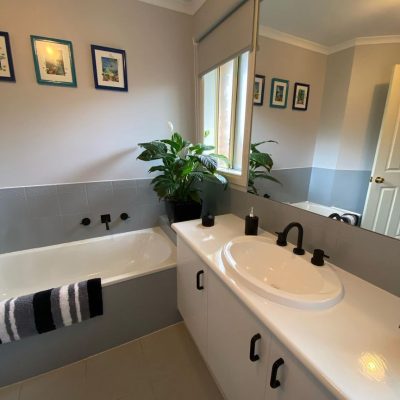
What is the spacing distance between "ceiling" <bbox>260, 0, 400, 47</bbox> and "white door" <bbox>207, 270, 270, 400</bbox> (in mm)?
1141

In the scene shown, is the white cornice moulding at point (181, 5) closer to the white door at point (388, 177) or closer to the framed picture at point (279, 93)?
the framed picture at point (279, 93)

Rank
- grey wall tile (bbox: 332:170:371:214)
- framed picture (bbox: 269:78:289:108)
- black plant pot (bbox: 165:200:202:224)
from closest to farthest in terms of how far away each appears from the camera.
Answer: grey wall tile (bbox: 332:170:371:214), framed picture (bbox: 269:78:289:108), black plant pot (bbox: 165:200:202:224)

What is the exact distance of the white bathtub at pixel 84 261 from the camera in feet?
5.72

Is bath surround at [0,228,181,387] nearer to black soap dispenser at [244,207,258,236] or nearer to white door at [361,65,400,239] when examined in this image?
black soap dispenser at [244,207,258,236]

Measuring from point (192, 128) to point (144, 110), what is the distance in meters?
0.49

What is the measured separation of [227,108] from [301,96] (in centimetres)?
79

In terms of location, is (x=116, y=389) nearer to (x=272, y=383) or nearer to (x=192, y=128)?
(x=272, y=383)

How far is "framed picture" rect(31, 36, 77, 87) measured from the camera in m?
1.56

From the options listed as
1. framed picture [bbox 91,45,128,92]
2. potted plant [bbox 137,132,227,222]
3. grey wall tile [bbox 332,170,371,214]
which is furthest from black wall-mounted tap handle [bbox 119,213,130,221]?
grey wall tile [bbox 332,170,371,214]

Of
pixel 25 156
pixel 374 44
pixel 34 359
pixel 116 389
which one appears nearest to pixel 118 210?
pixel 25 156

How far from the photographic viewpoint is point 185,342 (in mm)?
1572

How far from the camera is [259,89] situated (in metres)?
1.34

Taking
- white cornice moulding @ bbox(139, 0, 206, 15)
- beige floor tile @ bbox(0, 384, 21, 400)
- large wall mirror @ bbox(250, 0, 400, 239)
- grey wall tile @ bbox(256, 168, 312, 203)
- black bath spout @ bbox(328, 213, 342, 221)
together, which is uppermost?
white cornice moulding @ bbox(139, 0, 206, 15)

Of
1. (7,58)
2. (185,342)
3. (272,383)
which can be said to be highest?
(7,58)
